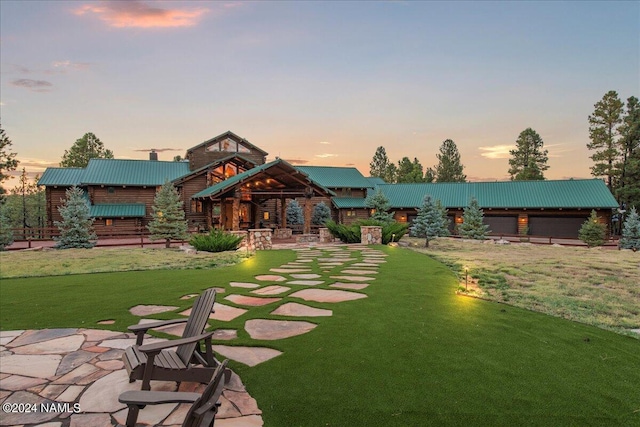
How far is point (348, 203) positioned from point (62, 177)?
23.3 metres

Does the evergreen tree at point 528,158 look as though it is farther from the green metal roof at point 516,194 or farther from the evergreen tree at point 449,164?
the green metal roof at point 516,194

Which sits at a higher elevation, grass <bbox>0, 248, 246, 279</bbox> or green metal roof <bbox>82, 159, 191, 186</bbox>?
green metal roof <bbox>82, 159, 191, 186</bbox>

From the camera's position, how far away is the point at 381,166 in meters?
62.8

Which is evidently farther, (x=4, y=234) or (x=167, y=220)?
(x=167, y=220)

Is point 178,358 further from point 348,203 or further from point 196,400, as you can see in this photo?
point 348,203

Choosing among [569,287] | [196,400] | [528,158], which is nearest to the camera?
[196,400]

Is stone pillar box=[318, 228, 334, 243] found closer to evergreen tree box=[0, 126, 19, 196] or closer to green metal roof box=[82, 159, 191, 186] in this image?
green metal roof box=[82, 159, 191, 186]

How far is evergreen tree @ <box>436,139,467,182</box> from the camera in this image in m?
54.2

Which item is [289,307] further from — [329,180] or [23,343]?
[329,180]

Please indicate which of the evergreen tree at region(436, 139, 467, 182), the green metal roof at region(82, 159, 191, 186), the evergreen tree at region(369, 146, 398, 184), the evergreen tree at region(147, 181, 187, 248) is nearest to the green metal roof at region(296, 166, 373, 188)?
the green metal roof at region(82, 159, 191, 186)

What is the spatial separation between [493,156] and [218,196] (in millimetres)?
38941

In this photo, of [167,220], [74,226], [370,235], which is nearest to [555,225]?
[370,235]

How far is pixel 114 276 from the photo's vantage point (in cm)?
977

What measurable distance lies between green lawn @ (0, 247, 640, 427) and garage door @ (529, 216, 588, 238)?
27225 mm
